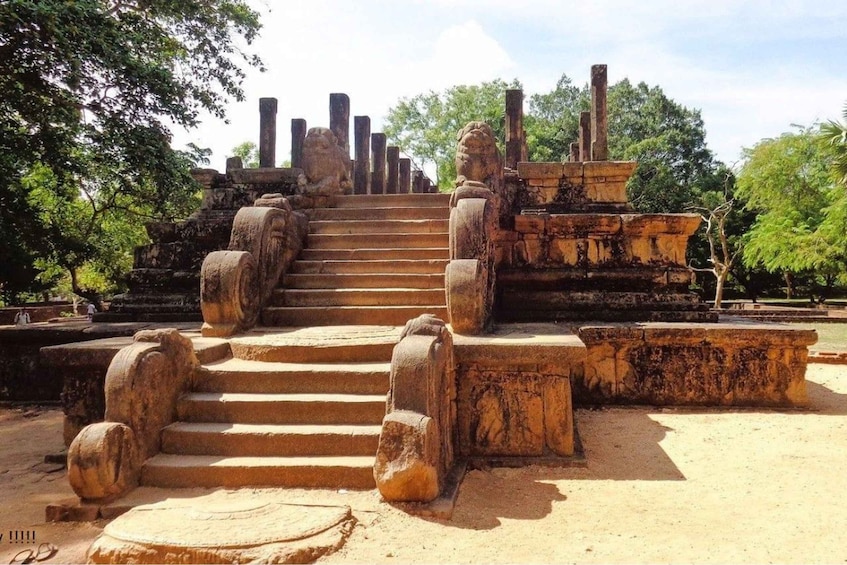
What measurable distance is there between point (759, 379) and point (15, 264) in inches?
471

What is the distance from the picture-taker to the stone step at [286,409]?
366cm

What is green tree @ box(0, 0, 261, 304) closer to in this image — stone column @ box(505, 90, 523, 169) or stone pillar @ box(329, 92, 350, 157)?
stone pillar @ box(329, 92, 350, 157)

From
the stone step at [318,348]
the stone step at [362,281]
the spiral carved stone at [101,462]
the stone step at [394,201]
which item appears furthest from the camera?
the stone step at [394,201]

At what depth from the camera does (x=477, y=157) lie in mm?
6086

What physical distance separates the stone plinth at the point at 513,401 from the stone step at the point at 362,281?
161 centimetres

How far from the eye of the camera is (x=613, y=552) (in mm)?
2715

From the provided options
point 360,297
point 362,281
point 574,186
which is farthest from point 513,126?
point 360,297

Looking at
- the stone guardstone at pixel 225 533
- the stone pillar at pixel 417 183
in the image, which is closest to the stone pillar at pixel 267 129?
the stone guardstone at pixel 225 533

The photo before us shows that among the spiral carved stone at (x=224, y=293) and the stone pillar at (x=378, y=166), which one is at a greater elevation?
the stone pillar at (x=378, y=166)

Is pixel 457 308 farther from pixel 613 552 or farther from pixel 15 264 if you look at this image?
pixel 15 264

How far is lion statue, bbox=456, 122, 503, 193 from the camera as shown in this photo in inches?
240

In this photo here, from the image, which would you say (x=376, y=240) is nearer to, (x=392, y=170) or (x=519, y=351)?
(x=519, y=351)

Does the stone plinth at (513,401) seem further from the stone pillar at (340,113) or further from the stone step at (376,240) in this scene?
the stone pillar at (340,113)

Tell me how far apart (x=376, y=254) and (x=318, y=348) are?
205cm
